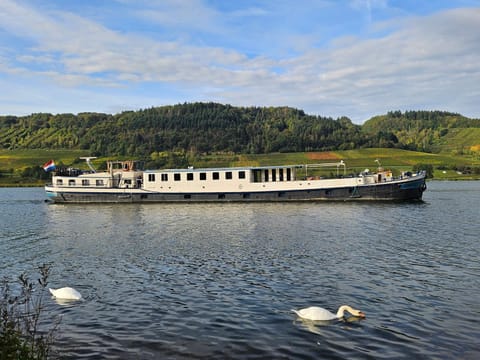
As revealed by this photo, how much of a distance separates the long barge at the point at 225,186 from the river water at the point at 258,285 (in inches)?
647

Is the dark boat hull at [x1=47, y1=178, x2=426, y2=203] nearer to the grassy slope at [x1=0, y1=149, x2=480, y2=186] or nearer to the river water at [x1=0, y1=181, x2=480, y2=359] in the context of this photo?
the river water at [x1=0, y1=181, x2=480, y2=359]

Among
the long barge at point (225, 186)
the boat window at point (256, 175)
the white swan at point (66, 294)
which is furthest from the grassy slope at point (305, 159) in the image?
the white swan at point (66, 294)

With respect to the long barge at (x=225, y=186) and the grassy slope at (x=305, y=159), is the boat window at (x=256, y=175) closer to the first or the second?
the long barge at (x=225, y=186)

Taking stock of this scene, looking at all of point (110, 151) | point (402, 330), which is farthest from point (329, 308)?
point (110, 151)

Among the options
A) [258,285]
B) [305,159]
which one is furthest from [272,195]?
[305,159]

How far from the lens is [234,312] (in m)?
14.2

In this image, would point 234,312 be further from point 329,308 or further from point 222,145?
point 222,145

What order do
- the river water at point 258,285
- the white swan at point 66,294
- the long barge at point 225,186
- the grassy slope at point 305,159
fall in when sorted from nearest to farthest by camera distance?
the river water at point 258,285
the white swan at point 66,294
the long barge at point 225,186
the grassy slope at point 305,159

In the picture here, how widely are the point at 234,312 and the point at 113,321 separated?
377 centimetres

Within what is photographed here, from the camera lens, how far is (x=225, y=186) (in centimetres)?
5647

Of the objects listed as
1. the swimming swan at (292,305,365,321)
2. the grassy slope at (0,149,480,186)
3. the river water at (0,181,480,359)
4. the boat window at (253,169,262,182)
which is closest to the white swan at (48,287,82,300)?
the river water at (0,181,480,359)

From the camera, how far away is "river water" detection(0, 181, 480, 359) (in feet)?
38.2

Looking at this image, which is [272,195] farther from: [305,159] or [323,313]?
[305,159]

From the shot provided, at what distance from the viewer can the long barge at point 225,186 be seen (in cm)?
5250
